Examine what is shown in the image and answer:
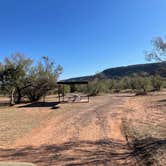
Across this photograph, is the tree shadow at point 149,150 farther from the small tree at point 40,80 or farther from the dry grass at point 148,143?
the small tree at point 40,80

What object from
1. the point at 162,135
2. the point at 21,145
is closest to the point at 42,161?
the point at 21,145

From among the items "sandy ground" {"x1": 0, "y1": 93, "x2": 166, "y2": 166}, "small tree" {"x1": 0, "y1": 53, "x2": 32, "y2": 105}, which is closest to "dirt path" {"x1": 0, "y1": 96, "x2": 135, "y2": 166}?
"sandy ground" {"x1": 0, "y1": 93, "x2": 166, "y2": 166}

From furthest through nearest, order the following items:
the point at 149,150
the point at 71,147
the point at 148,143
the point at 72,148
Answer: the point at 148,143, the point at 71,147, the point at 72,148, the point at 149,150

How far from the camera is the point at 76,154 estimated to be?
215 inches

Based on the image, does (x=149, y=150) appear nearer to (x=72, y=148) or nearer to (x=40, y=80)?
(x=72, y=148)

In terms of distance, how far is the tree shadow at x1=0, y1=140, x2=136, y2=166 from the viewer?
15.9 ft

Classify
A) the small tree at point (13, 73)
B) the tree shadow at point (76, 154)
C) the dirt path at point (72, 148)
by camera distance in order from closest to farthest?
the tree shadow at point (76, 154) < the dirt path at point (72, 148) < the small tree at point (13, 73)

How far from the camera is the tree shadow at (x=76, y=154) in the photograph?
15.9ft

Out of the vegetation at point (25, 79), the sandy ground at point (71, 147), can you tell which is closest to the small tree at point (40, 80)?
the vegetation at point (25, 79)

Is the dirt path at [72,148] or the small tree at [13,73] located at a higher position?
the small tree at [13,73]

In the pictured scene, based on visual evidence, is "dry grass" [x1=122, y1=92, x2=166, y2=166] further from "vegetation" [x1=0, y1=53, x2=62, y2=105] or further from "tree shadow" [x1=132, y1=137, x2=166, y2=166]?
"vegetation" [x1=0, y1=53, x2=62, y2=105]

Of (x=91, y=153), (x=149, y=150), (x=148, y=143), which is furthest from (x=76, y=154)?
(x=148, y=143)

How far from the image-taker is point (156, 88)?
42.8 m

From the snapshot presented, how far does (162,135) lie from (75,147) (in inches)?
127
